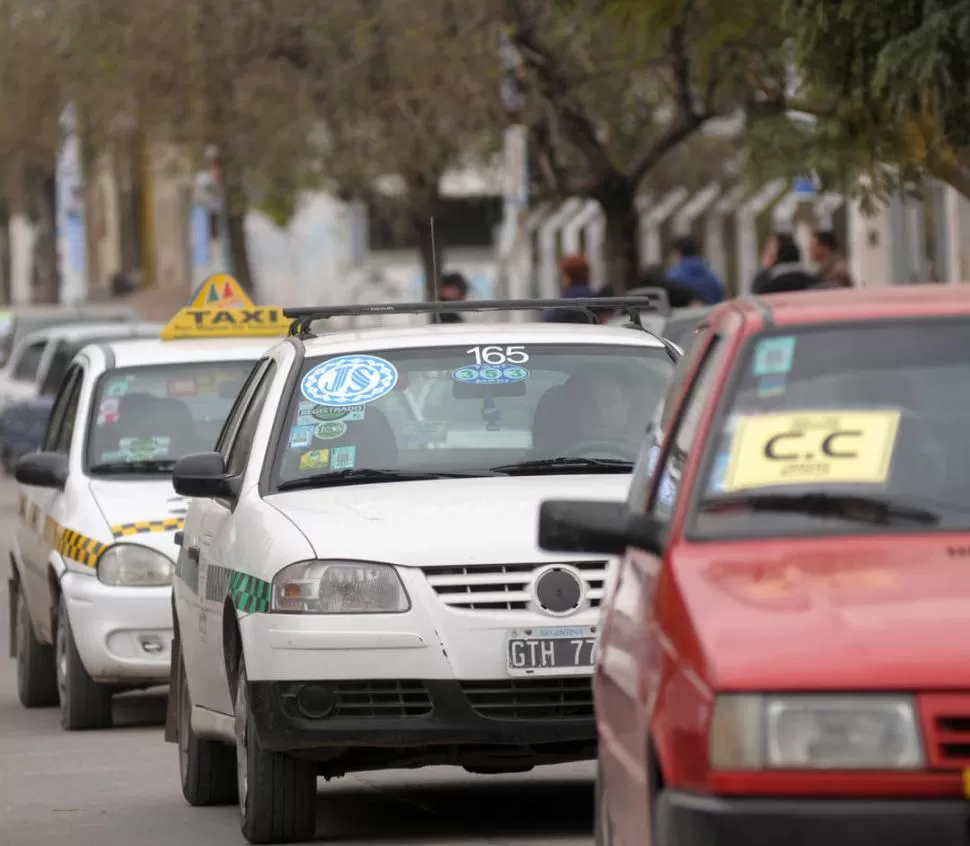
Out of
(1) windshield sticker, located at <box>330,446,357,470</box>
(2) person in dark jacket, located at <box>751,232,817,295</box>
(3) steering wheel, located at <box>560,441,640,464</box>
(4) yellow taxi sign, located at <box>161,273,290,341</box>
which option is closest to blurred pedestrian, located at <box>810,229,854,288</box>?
(2) person in dark jacket, located at <box>751,232,817,295</box>

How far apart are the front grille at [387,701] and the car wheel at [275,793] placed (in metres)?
0.32

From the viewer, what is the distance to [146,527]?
1199 centimetres

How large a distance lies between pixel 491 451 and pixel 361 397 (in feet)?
1.47

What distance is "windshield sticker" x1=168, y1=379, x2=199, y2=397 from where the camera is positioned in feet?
42.5

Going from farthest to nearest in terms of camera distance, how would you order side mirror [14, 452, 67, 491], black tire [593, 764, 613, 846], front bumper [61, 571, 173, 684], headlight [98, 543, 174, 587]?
side mirror [14, 452, 67, 491] → headlight [98, 543, 174, 587] → front bumper [61, 571, 173, 684] → black tire [593, 764, 613, 846]

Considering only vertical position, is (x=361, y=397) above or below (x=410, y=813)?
above

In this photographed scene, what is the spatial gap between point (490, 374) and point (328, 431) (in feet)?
1.97

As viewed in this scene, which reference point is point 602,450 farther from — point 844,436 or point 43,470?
point 43,470

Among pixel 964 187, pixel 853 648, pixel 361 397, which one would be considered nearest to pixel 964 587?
pixel 853 648

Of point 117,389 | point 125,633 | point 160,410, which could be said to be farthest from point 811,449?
point 117,389

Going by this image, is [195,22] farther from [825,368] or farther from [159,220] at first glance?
[159,220]

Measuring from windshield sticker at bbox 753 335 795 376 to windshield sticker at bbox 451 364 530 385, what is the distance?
3.53m

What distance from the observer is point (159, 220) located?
7738cm

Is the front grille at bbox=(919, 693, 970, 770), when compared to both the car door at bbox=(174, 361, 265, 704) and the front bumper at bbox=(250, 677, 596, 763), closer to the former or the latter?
the front bumper at bbox=(250, 677, 596, 763)
